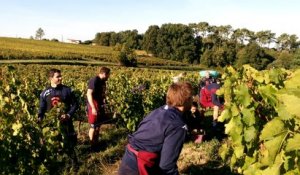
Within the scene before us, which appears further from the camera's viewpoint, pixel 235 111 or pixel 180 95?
pixel 235 111

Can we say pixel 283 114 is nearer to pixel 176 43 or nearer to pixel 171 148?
pixel 171 148

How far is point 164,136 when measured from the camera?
368 cm

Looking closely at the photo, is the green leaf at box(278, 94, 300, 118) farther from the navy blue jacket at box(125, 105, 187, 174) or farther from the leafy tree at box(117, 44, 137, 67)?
the leafy tree at box(117, 44, 137, 67)

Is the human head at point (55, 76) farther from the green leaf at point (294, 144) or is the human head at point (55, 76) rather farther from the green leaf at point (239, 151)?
the green leaf at point (294, 144)

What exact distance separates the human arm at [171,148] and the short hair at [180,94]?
242 mm

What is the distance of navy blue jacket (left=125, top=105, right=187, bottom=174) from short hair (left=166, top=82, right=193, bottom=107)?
0.23ft

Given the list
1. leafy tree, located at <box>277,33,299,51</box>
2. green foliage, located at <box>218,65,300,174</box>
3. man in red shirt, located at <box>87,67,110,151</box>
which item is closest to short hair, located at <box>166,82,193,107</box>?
green foliage, located at <box>218,65,300,174</box>

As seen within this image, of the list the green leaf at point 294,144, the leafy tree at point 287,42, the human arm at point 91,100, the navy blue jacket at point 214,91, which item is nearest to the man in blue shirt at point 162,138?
the green leaf at point 294,144

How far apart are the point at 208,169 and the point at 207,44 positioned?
366 feet

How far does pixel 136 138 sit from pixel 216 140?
551 cm

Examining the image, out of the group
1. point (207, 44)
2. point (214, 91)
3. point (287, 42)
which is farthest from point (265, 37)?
point (214, 91)

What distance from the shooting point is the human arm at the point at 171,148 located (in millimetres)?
3561

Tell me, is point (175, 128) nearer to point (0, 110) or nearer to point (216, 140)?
point (0, 110)

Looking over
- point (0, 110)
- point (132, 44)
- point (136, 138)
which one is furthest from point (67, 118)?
point (132, 44)
